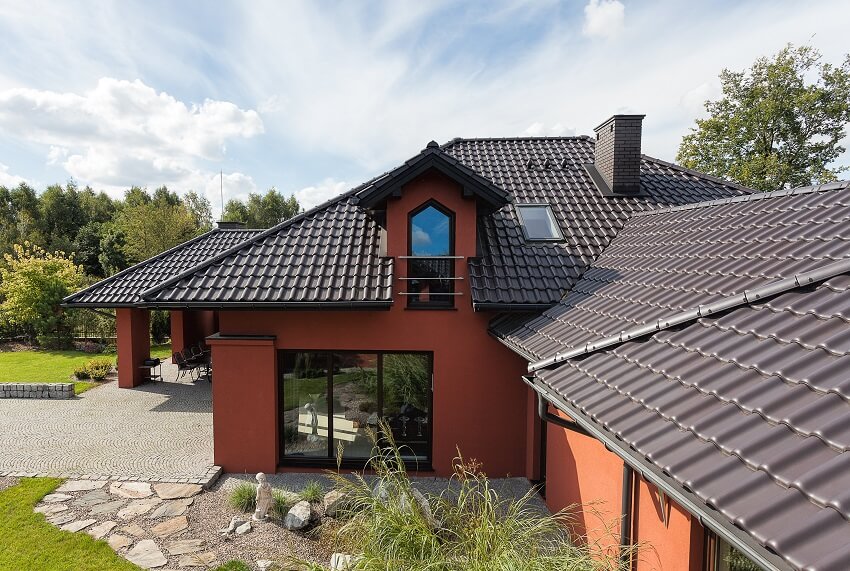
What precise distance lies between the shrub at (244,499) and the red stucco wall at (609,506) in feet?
15.6

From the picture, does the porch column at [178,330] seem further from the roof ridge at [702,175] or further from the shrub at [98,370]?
the roof ridge at [702,175]

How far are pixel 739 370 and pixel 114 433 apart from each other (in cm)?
1220

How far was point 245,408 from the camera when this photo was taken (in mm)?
8242

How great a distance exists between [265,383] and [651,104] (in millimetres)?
12131

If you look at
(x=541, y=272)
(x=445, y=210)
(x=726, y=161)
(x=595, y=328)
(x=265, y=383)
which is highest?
(x=726, y=161)

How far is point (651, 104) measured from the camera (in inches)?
470

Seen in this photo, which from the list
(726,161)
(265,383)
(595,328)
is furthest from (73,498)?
(726,161)

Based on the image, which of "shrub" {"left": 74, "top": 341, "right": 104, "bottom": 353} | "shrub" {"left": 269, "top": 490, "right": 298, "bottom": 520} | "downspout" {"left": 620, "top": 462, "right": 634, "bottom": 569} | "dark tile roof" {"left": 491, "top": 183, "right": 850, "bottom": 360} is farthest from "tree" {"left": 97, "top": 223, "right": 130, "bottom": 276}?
"downspout" {"left": 620, "top": 462, "right": 634, "bottom": 569}

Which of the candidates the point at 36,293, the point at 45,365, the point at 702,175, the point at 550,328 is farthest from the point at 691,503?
the point at 36,293

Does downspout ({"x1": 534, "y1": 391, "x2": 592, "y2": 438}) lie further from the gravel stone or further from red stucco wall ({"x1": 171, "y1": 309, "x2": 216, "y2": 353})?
red stucco wall ({"x1": 171, "y1": 309, "x2": 216, "y2": 353})

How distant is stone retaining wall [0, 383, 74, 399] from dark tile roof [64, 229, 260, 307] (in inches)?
105

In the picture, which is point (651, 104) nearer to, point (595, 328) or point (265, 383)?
point (595, 328)

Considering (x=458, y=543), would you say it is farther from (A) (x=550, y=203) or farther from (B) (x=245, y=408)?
(A) (x=550, y=203)

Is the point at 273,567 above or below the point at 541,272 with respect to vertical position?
below
